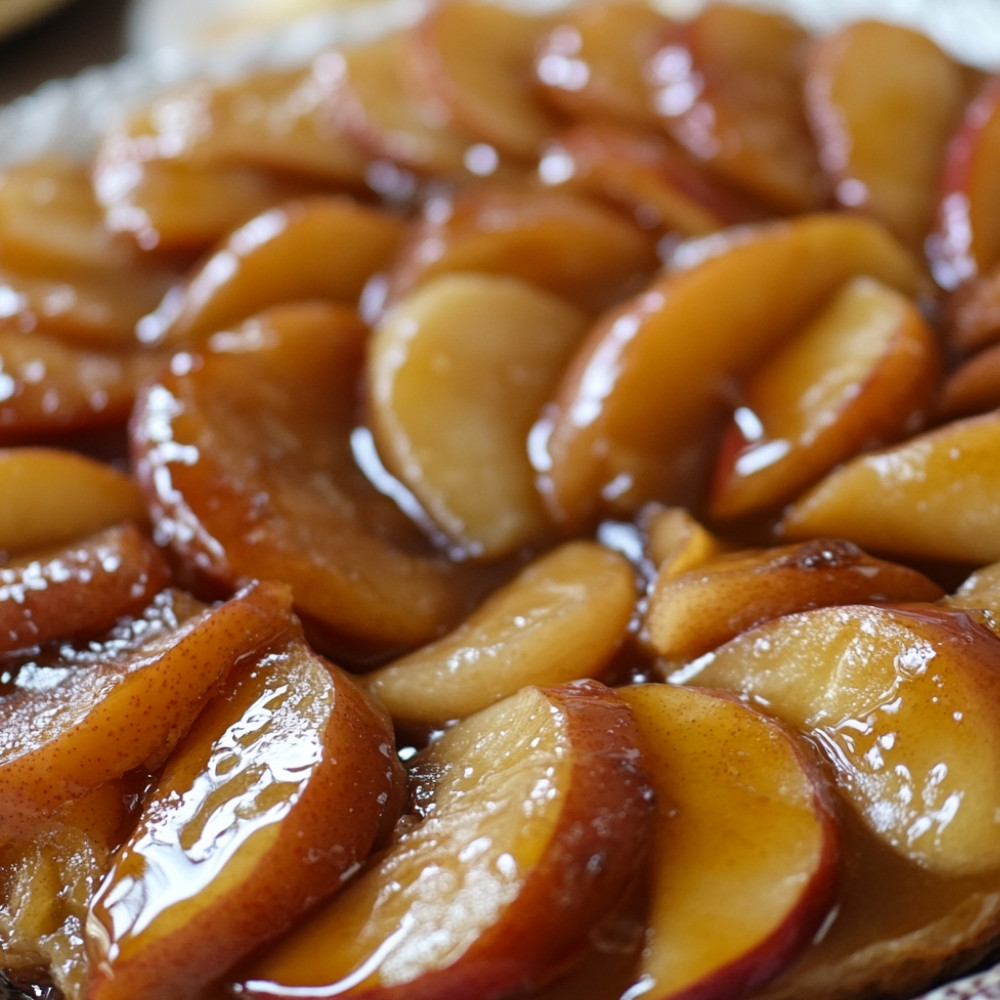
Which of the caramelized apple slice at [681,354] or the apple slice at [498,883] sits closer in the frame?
the apple slice at [498,883]

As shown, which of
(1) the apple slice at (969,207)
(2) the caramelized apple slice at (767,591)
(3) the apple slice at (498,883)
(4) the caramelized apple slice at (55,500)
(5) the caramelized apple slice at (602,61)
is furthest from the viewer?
(5) the caramelized apple slice at (602,61)

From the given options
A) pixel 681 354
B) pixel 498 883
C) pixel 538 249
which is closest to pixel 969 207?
pixel 681 354

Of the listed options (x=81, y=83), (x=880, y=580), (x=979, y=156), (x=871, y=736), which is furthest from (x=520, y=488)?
(x=81, y=83)

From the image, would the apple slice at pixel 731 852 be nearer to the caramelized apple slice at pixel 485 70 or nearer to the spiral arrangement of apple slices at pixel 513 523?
the spiral arrangement of apple slices at pixel 513 523

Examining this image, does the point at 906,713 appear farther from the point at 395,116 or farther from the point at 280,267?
the point at 395,116

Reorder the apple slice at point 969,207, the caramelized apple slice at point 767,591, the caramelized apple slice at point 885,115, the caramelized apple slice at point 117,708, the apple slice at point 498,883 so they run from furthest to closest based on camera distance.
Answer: the caramelized apple slice at point 885,115
the apple slice at point 969,207
the caramelized apple slice at point 767,591
the caramelized apple slice at point 117,708
the apple slice at point 498,883

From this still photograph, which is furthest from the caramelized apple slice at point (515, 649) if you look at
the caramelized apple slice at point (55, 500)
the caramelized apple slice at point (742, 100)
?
the caramelized apple slice at point (742, 100)

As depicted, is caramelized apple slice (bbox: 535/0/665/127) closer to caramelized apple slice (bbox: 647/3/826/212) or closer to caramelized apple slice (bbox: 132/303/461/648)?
caramelized apple slice (bbox: 647/3/826/212)
